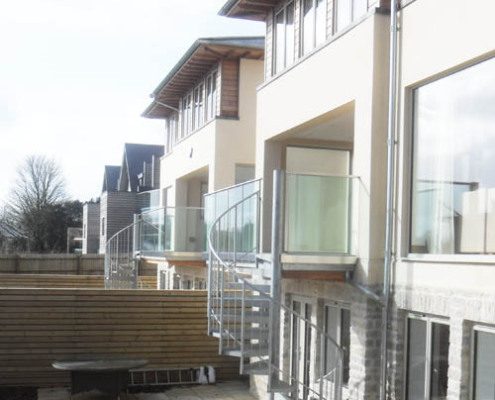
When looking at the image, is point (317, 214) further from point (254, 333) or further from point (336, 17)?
point (336, 17)

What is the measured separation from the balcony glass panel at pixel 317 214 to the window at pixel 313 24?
2.30m

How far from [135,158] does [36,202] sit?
534 inches

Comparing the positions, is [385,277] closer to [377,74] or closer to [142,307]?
[377,74]

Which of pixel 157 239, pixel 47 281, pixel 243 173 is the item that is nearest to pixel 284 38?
pixel 243 173

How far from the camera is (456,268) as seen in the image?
7.77 meters

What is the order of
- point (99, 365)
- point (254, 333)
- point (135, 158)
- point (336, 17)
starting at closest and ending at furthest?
point (336, 17), point (254, 333), point (99, 365), point (135, 158)

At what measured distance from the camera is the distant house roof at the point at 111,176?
51634 millimetres

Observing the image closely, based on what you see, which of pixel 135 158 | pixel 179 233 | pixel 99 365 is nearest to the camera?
pixel 99 365

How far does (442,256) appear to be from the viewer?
808 cm

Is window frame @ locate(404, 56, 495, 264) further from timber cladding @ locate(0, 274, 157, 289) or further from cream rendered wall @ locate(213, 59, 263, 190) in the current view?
timber cladding @ locate(0, 274, 157, 289)

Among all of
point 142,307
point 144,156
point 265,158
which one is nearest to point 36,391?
point 142,307

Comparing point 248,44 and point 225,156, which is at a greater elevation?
point 248,44

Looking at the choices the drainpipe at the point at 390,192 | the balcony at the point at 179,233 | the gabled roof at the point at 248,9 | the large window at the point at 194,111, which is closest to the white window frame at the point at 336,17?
the drainpipe at the point at 390,192

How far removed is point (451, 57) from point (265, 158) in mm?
5382
